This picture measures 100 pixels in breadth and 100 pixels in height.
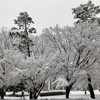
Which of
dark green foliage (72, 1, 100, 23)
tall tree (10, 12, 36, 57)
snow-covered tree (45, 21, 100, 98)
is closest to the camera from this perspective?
snow-covered tree (45, 21, 100, 98)

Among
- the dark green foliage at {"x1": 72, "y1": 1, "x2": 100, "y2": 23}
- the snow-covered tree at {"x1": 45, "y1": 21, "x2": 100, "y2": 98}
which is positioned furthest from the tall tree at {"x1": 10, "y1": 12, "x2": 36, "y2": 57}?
the dark green foliage at {"x1": 72, "y1": 1, "x2": 100, "y2": 23}

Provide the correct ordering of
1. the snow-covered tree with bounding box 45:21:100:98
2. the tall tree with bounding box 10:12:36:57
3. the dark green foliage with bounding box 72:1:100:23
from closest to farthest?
the snow-covered tree with bounding box 45:21:100:98, the tall tree with bounding box 10:12:36:57, the dark green foliage with bounding box 72:1:100:23

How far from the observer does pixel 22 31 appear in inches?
708

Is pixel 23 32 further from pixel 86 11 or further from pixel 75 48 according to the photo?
pixel 86 11

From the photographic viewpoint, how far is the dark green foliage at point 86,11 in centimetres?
2003

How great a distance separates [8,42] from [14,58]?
251 inches

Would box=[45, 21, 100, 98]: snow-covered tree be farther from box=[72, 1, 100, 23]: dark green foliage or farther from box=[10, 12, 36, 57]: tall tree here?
box=[72, 1, 100, 23]: dark green foliage

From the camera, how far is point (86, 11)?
2030 cm

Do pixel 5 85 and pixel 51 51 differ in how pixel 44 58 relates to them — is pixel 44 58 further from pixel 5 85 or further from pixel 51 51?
pixel 5 85

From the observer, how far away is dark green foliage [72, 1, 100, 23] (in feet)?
65.7

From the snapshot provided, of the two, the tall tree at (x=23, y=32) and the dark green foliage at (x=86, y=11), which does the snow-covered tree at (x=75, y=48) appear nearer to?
the tall tree at (x=23, y=32)

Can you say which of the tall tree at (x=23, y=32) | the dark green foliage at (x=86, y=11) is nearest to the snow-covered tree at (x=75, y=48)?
the tall tree at (x=23, y=32)

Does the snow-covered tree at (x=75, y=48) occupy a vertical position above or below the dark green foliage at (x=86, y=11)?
below

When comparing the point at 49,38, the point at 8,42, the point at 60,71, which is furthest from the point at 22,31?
the point at 60,71
